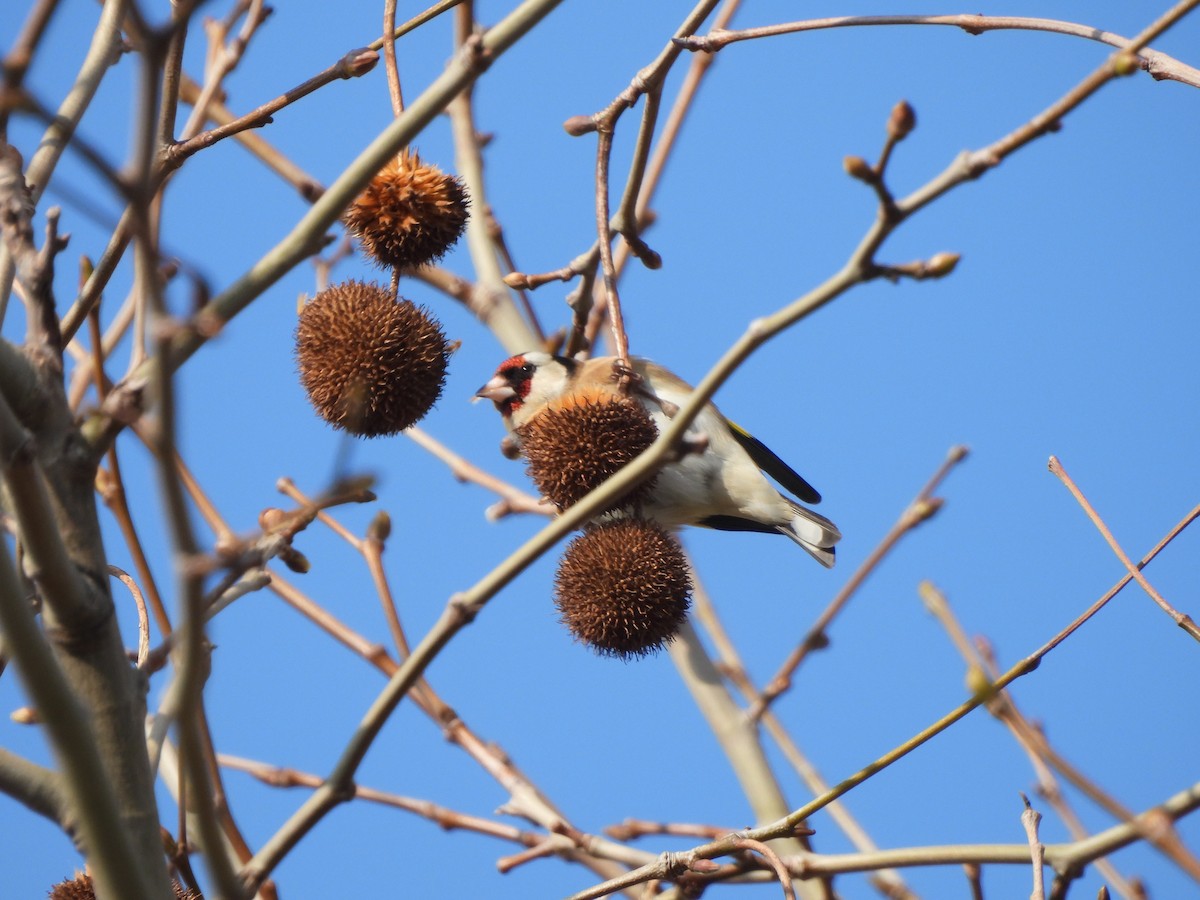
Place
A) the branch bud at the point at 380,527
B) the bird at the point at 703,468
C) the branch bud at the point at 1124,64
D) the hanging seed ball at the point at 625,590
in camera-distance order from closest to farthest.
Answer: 1. the branch bud at the point at 1124,64
2. the hanging seed ball at the point at 625,590
3. the branch bud at the point at 380,527
4. the bird at the point at 703,468

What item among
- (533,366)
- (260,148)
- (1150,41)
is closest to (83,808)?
(1150,41)

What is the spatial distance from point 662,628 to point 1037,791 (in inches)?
30.4

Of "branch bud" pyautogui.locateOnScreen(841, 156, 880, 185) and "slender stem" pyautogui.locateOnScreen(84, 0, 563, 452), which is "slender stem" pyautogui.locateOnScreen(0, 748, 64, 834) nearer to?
"slender stem" pyautogui.locateOnScreen(84, 0, 563, 452)

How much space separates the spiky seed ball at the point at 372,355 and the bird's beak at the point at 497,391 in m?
1.26

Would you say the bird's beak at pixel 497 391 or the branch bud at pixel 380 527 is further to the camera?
the bird's beak at pixel 497 391

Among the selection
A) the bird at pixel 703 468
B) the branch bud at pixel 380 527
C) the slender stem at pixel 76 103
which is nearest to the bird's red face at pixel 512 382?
the bird at pixel 703 468

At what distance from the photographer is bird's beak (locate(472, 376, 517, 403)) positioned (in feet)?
11.8

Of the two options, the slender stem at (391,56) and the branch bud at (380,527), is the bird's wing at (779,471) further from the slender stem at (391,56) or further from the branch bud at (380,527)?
the slender stem at (391,56)

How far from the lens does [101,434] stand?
1.53 meters

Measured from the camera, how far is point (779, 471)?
429 centimetres

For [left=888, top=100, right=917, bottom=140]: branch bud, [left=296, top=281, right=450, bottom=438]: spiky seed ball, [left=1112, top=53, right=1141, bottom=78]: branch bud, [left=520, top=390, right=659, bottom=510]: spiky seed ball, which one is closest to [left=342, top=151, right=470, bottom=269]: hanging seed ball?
[left=296, top=281, right=450, bottom=438]: spiky seed ball

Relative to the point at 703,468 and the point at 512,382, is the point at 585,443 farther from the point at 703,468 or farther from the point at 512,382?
the point at 703,468

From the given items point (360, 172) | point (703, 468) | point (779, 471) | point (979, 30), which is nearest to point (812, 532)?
point (779, 471)

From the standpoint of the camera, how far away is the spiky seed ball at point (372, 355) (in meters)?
2.21
